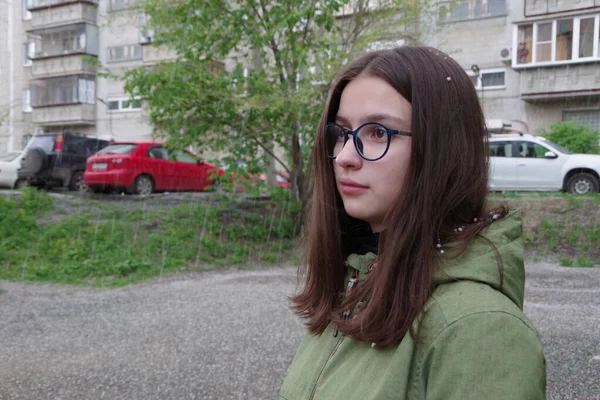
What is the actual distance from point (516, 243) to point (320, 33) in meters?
10.2

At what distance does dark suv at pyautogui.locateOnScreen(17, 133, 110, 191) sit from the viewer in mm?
17125

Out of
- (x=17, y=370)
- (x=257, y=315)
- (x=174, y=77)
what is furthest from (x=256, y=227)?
(x=17, y=370)

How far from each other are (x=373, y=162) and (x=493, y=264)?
372mm

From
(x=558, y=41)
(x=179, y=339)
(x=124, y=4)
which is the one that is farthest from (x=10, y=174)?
(x=558, y=41)

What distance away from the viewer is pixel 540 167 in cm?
1506

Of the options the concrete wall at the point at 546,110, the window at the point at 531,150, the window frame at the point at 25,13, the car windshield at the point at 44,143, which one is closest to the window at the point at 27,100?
the window frame at the point at 25,13

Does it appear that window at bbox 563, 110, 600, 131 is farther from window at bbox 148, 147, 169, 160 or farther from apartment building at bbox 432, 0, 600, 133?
window at bbox 148, 147, 169, 160

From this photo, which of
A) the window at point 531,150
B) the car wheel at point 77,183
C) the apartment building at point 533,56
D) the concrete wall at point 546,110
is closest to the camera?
the window at point 531,150

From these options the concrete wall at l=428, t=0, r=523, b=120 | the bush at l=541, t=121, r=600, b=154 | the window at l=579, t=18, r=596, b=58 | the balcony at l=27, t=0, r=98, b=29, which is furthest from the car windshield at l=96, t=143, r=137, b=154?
the balcony at l=27, t=0, r=98, b=29

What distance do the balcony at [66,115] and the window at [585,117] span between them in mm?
26128

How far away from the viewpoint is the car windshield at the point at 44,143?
57.3 ft

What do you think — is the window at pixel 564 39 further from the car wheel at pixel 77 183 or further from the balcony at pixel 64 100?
the balcony at pixel 64 100

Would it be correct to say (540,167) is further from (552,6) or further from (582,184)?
(552,6)

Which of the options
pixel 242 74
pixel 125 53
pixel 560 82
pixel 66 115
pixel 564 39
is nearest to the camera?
pixel 242 74
